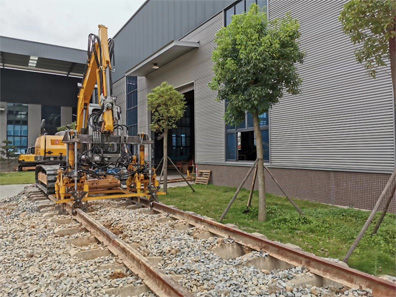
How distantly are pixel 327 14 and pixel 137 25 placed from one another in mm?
17651

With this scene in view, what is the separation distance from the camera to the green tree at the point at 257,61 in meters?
6.87

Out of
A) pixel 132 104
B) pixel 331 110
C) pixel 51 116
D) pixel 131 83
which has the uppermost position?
pixel 131 83

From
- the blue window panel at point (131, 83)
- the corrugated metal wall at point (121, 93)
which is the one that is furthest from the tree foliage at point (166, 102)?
the corrugated metal wall at point (121, 93)

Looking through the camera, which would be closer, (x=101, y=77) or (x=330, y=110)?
(x=101, y=77)

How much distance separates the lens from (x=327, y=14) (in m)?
9.63

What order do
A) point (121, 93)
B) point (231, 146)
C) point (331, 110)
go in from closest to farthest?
point (331, 110) → point (231, 146) → point (121, 93)

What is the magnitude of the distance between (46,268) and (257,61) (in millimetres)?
5686

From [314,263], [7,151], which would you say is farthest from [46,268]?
[7,151]

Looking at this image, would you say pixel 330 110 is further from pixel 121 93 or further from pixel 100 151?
pixel 121 93

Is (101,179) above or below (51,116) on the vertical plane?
below

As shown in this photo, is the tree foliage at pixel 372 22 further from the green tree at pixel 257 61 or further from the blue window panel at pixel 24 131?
the blue window panel at pixel 24 131

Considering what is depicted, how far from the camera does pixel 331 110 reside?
30.9 feet

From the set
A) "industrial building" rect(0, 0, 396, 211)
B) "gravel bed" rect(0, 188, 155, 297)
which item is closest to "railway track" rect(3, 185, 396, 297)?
"gravel bed" rect(0, 188, 155, 297)

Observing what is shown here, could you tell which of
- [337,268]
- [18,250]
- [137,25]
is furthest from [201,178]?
[137,25]
